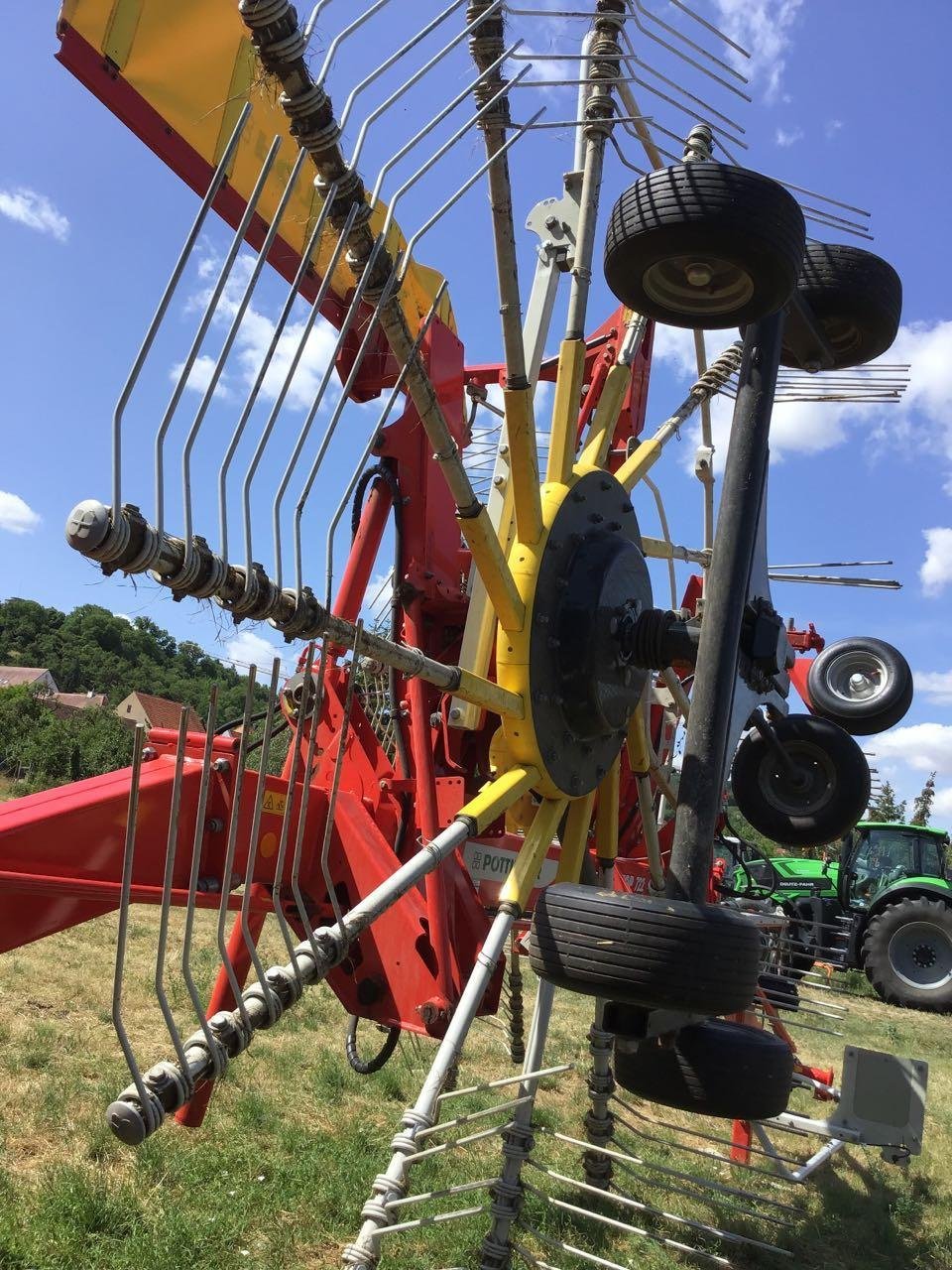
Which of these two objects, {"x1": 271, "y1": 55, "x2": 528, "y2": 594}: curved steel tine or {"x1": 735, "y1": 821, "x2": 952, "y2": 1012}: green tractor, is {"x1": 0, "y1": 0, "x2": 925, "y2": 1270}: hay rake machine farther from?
{"x1": 735, "y1": 821, "x2": 952, "y2": 1012}: green tractor

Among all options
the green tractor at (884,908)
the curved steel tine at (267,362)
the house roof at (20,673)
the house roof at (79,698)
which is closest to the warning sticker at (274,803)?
the curved steel tine at (267,362)

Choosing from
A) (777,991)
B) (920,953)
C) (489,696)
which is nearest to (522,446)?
(489,696)

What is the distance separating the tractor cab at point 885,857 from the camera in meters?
15.3

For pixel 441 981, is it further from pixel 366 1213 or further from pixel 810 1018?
pixel 810 1018

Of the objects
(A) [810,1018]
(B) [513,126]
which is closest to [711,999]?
(B) [513,126]

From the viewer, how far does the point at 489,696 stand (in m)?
3.11

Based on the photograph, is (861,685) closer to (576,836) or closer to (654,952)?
(576,836)

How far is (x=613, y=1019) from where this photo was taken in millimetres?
Result: 2746

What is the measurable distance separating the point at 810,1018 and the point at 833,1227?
6.92 m

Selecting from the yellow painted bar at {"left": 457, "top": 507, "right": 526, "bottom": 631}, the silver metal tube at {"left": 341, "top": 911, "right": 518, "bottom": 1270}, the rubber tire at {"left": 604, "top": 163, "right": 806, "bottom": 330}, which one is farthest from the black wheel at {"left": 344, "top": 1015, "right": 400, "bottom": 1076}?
the rubber tire at {"left": 604, "top": 163, "right": 806, "bottom": 330}

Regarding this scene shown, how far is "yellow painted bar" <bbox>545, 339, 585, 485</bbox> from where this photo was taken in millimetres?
3680

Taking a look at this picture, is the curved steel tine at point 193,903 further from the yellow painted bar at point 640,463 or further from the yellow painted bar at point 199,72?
the yellow painted bar at point 640,463

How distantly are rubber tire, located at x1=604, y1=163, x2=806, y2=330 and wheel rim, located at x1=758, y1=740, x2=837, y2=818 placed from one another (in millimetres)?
1843

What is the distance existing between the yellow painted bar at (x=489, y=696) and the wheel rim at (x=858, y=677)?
291 centimetres
